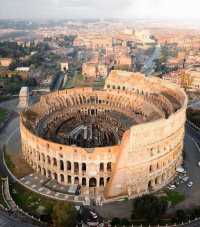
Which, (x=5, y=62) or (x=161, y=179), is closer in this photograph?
(x=161, y=179)

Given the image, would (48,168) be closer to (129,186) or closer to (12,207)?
(12,207)

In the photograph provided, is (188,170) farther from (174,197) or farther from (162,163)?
(174,197)

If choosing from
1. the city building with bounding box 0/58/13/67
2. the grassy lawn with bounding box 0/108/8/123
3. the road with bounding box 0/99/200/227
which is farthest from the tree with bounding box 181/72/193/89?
the city building with bounding box 0/58/13/67

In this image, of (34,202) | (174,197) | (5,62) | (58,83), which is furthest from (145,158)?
(5,62)

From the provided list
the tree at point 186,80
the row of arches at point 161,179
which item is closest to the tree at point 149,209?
the row of arches at point 161,179

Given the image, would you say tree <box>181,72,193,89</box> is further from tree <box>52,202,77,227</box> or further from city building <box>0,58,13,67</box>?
tree <box>52,202,77,227</box>

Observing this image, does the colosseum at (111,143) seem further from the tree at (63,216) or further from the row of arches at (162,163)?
the tree at (63,216)
